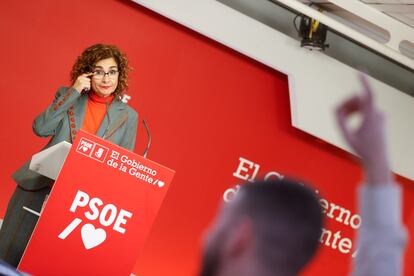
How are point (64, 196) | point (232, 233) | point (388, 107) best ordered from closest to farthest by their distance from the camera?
point (232, 233), point (64, 196), point (388, 107)

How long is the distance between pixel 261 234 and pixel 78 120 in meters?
3.24

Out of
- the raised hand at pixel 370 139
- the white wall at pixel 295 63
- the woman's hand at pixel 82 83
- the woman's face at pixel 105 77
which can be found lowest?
the raised hand at pixel 370 139

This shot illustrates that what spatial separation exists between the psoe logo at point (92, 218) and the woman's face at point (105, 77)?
0.71 meters

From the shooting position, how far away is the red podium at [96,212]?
130 inches

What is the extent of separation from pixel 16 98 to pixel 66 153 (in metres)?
2.27

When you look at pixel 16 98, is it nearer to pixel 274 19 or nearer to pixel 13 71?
pixel 13 71

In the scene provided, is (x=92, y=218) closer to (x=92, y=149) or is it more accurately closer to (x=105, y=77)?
(x=92, y=149)

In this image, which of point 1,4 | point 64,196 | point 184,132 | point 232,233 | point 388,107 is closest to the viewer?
point 232,233

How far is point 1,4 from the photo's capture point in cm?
547

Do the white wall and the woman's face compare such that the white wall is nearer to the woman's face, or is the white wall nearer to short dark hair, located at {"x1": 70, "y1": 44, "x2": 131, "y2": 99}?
short dark hair, located at {"x1": 70, "y1": 44, "x2": 131, "y2": 99}

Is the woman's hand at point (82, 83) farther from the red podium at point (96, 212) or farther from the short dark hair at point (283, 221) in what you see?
the short dark hair at point (283, 221)

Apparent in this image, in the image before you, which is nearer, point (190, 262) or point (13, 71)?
point (13, 71)

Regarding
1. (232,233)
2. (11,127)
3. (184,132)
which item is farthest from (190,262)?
(232,233)

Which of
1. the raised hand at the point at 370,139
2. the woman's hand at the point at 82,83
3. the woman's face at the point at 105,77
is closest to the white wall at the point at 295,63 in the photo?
the woman's face at the point at 105,77
